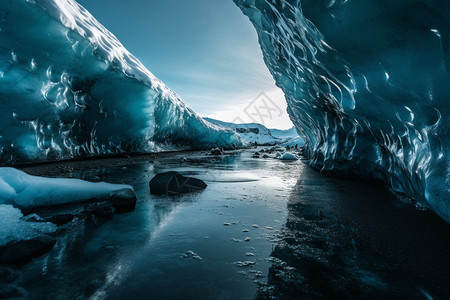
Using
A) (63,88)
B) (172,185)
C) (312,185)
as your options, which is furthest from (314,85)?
(63,88)

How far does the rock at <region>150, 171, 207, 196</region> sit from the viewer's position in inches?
121

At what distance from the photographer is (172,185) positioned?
3156 mm

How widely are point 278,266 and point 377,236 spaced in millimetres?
986

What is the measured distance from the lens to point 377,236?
5.64 ft

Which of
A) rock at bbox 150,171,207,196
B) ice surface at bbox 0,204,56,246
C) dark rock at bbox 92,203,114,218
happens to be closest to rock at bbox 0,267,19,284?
ice surface at bbox 0,204,56,246

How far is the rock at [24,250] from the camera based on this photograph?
49.4 inches

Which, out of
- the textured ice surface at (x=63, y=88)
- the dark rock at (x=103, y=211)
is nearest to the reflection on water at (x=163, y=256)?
the dark rock at (x=103, y=211)

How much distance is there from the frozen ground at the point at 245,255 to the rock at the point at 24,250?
0.23 ft

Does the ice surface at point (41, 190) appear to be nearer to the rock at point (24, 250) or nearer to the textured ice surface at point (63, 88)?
the rock at point (24, 250)

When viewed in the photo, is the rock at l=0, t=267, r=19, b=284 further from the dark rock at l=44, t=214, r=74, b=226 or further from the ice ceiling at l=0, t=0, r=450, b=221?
the ice ceiling at l=0, t=0, r=450, b=221

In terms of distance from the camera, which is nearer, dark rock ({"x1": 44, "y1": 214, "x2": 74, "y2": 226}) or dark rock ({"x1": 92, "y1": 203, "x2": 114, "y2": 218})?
dark rock ({"x1": 44, "y1": 214, "x2": 74, "y2": 226})

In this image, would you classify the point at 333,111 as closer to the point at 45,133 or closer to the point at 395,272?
the point at 395,272

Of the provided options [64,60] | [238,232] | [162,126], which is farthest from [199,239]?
[162,126]

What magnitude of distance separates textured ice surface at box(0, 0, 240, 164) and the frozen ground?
5.66 meters
